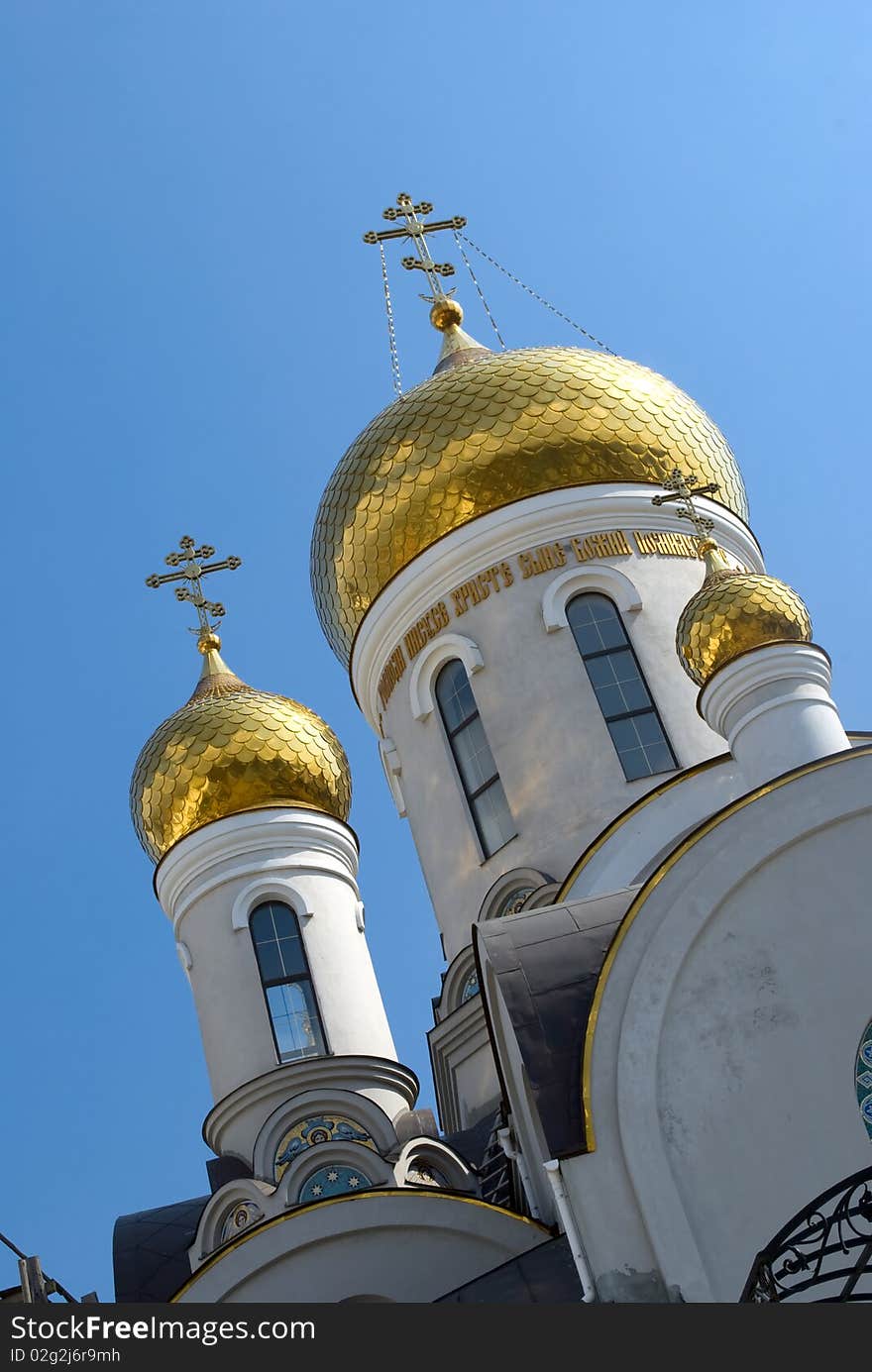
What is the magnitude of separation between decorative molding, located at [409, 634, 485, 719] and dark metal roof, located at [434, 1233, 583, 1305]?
5.11 metres

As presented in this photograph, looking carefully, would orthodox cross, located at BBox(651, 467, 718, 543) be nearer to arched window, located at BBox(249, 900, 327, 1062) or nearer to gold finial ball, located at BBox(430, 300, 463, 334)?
arched window, located at BBox(249, 900, 327, 1062)

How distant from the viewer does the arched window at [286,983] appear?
41.3 ft

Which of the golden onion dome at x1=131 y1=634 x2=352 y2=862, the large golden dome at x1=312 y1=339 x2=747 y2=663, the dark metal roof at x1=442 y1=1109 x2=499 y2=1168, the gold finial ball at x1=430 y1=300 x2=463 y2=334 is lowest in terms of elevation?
the dark metal roof at x1=442 y1=1109 x2=499 y2=1168

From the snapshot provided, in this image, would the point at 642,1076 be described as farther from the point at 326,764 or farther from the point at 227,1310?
the point at 326,764

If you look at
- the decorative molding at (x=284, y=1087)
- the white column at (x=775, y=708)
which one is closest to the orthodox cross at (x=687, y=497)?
the white column at (x=775, y=708)

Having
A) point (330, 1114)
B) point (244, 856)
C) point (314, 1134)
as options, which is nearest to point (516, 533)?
point (244, 856)

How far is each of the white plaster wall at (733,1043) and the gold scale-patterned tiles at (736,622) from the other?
1987 mm

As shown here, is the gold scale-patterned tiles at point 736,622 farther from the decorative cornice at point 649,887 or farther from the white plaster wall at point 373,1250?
the white plaster wall at point 373,1250

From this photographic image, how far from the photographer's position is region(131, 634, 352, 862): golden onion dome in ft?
44.4

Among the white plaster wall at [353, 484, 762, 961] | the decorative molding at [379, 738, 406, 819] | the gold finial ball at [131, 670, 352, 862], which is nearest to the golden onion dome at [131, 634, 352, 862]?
the gold finial ball at [131, 670, 352, 862]

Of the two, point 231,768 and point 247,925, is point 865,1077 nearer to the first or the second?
point 247,925

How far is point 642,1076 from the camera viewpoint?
27.2 ft

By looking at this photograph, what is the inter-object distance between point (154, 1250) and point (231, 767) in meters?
3.29

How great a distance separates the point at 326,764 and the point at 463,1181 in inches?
149
